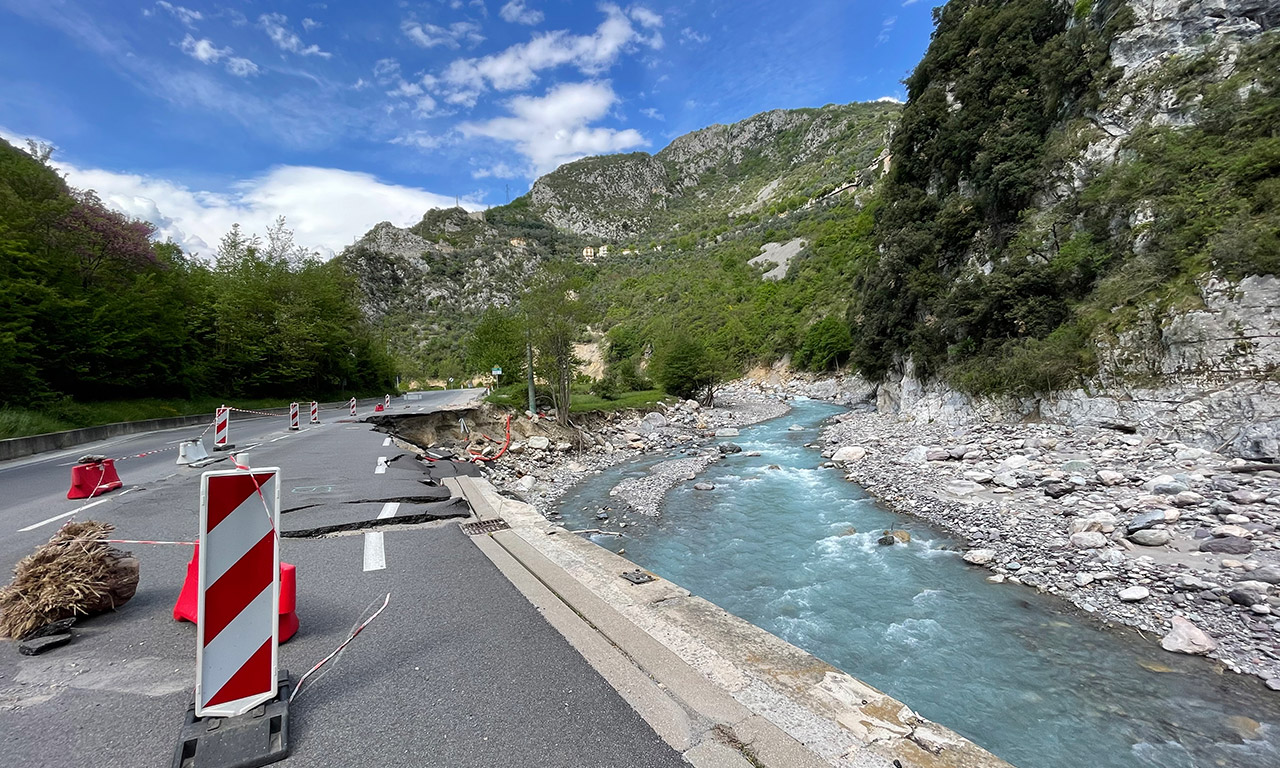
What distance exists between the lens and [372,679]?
3.09 m

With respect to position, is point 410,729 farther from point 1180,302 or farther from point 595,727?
point 1180,302

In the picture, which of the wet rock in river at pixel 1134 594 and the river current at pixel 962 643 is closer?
the river current at pixel 962 643

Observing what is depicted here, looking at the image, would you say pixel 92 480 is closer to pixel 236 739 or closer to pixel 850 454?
pixel 236 739

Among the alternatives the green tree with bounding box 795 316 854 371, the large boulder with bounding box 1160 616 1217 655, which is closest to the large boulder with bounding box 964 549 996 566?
the large boulder with bounding box 1160 616 1217 655

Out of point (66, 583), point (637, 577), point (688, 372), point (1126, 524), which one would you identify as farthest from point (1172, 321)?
point (688, 372)

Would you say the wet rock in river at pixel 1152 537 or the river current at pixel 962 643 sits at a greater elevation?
the wet rock in river at pixel 1152 537

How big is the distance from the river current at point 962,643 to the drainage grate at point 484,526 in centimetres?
329

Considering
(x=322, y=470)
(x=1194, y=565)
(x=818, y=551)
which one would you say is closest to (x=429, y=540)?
(x=322, y=470)

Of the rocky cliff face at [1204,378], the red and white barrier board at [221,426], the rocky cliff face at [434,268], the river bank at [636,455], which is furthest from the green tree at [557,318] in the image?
the rocky cliff face at [434,268]

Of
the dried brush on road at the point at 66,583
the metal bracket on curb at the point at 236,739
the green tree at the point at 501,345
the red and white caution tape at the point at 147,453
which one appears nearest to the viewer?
the metal bracket on curb at the point at 236,739

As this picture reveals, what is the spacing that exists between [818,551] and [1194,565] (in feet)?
17.0

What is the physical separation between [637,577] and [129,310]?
86.0 feet

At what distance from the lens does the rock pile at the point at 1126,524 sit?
6158 mm

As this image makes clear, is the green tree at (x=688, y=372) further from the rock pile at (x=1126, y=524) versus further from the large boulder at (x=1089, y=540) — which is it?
the large boulder at (x=1089, y=540)
